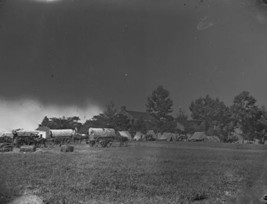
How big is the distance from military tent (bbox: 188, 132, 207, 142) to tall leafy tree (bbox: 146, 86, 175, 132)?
0.25 m

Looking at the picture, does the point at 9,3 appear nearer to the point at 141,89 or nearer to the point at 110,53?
the point at 110,53

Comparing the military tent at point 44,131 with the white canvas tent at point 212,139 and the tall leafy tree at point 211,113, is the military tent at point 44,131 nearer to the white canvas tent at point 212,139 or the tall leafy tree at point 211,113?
the tall leafy tree at point 211,113

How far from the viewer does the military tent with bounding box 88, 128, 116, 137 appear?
3562mm

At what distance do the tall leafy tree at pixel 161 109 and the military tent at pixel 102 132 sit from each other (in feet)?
1.50

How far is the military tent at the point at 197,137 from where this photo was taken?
3566 mm

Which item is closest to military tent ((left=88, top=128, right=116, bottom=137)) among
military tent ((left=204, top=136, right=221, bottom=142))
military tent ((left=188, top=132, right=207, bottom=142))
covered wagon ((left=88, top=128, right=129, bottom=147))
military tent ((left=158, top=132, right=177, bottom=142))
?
covered wagon ((left=88, top=128, right=129, bottom=147))

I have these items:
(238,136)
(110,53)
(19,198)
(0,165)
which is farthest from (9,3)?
(238,136)

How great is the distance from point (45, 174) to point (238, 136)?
2.13 m

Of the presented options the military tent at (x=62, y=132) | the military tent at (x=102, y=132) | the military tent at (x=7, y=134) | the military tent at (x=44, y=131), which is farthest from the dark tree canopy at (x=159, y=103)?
the military tent at (x=7, y=134)

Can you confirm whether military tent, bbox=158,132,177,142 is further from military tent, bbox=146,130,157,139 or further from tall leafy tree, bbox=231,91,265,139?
tall leafy tree, bbox=231,91,265,139

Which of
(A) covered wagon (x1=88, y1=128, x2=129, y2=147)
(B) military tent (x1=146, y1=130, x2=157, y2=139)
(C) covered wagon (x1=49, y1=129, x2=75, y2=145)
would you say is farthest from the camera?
(C) covered wagon (x1=49, y1=129, x2=75, y2=145)

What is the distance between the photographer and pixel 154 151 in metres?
3.63

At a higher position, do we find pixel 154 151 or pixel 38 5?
pixel 38 5

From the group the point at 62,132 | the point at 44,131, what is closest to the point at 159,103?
the point at 62,132
